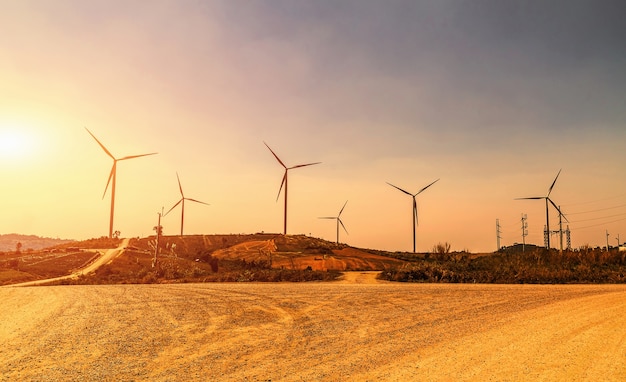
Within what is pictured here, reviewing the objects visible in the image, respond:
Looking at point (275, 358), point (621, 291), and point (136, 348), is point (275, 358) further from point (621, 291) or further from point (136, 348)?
point (621, 291)

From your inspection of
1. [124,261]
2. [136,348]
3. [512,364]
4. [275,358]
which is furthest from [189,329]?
[124,261]

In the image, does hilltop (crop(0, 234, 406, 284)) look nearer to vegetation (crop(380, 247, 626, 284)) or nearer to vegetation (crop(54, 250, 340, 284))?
vegetation (crop(54, 250, 340, 284))

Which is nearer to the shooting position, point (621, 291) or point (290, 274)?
point (621, 291)

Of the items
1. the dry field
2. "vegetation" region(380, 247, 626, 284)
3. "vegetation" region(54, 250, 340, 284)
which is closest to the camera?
the dry field

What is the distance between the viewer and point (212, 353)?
555 inches

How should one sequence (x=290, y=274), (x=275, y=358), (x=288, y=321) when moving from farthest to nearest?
(x=290, y=274) < (x=288, y=321) < (x=275, y=358)

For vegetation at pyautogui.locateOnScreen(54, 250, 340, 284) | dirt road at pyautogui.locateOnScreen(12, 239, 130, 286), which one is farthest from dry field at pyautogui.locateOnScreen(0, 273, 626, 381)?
dirt road at pyautogui.locateOnScreen(12, 239, 130, 286)

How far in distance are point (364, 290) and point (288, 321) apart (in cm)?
1321

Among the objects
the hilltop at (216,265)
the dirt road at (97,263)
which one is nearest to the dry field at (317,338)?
the hilltop at (216,265)

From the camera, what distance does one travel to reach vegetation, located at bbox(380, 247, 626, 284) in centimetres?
4166

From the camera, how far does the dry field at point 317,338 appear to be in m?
12.0

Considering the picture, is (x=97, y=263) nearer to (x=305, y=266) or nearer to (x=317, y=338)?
(x=305, y=266)

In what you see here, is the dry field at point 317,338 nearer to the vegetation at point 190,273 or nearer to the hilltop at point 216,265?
the vegetation at point 190,273

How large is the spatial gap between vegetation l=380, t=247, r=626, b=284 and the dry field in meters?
14.0
